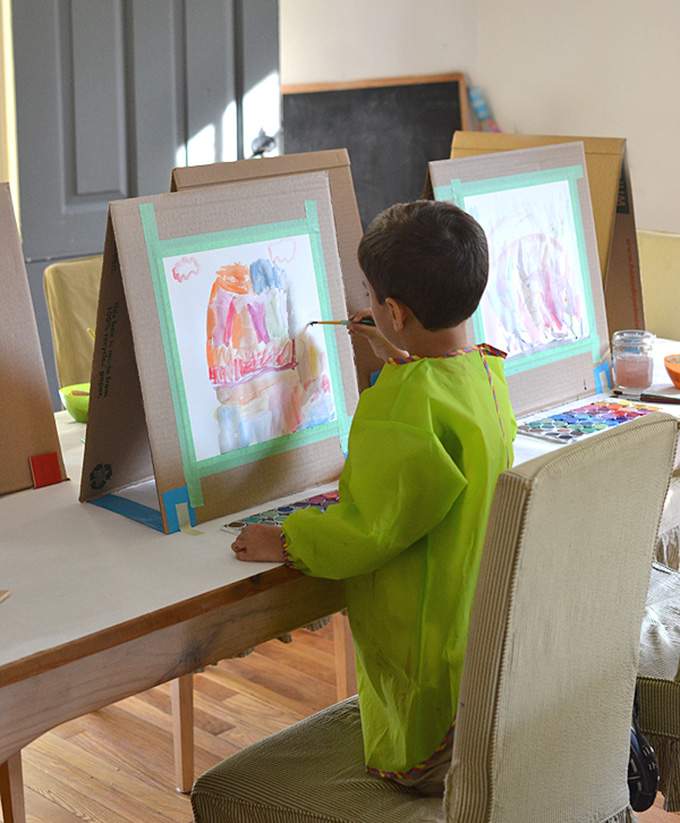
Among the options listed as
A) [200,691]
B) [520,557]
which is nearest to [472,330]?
[520,557]

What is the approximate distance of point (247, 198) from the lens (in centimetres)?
140

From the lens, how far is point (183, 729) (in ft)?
6.27

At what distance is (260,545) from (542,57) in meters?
3.17

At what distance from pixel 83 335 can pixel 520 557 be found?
1.55 meters

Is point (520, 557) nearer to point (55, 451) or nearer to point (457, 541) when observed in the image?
point (457, 541)

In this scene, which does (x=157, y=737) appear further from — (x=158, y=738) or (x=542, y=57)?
(x=542, y=57)

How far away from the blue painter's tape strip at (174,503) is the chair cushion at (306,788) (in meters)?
0.30

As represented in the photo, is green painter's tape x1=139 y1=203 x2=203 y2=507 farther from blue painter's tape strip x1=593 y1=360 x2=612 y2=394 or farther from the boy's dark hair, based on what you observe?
blue painter's tape strip x1=593 y1=360 x2=612 y2=394

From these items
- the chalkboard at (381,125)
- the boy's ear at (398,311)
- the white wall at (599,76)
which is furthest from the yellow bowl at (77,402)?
the white wall at (599,76)

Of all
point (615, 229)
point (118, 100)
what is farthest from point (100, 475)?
point (118, 100)

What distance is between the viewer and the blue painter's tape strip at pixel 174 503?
129 centimetres

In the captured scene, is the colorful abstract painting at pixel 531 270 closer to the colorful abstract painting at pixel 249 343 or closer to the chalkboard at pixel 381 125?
the colorful abstract painting at pixel 249 343

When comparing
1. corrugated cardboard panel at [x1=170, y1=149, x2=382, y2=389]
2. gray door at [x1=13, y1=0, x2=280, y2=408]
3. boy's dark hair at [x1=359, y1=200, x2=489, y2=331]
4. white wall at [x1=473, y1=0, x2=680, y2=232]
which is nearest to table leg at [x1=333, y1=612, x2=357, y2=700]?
corrugated cardboard panel at [x1=170, y1=149, x2=382, y2=389]

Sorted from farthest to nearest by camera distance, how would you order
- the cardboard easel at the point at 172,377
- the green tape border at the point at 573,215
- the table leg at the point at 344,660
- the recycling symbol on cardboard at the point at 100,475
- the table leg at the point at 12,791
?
1. the table leg at the point at 344,660
2. the green tape border at the point at 573,215
3. the table leg at the point at 12,791
4. the recycling symbol on cardboard at the point at 100,475
5. the cardboard easel at the point at 172,377
